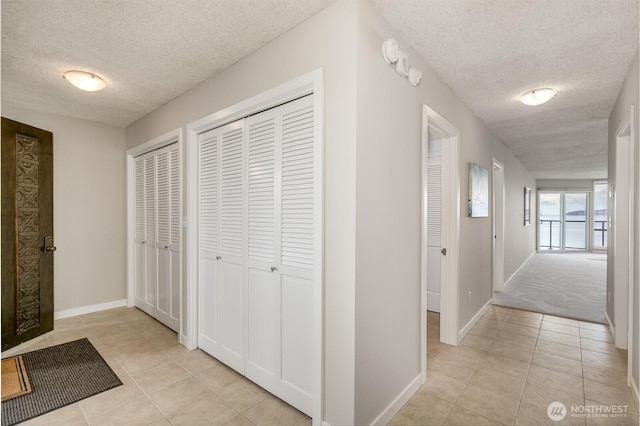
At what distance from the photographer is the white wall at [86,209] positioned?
370 centimetres

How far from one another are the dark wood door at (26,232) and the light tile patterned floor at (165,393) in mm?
288

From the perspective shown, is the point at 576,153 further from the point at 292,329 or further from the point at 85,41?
the point at 85,41

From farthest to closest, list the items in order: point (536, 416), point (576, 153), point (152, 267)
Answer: point (576, 153), point (152, 267), point (536, 416)

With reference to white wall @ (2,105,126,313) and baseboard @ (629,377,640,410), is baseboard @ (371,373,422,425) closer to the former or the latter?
baseboard @ (629,377,640,410)

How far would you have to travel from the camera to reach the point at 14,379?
234 centimetres

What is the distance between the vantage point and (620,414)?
1.95 meters

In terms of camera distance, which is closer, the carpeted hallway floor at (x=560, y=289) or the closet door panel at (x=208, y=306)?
the closet door panel at (x=208, y=306)

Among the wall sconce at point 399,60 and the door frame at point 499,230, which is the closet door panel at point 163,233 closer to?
the wall sconce at point 399,60

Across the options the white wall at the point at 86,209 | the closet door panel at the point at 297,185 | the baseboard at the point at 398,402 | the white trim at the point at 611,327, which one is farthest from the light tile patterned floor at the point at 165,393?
the white trim at the point at 611,327

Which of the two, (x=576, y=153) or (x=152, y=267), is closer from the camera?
(x=152, y=267)

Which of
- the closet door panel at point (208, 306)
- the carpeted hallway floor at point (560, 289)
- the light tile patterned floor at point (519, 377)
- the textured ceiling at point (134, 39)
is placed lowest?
the carpeted hallway floor at point (560, 289)

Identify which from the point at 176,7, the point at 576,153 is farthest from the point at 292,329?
the point at 576,153

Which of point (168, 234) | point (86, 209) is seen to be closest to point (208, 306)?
point (168, 234)

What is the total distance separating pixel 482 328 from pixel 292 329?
8.17 ft
